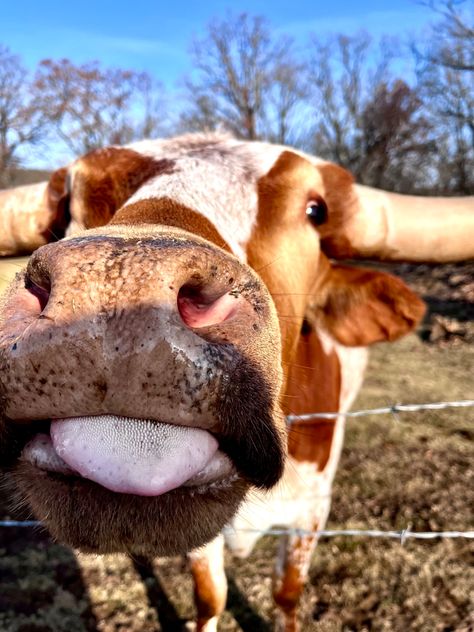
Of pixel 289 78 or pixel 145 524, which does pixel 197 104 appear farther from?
pixel 145 524

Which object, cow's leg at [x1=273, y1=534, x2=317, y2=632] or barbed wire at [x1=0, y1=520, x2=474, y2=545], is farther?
Answer: cow's leg at [x1=273, y1=534, x2=317, y2=632]

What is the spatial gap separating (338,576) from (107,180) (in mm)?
2948

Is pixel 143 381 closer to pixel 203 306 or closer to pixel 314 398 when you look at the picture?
pixel 203 306

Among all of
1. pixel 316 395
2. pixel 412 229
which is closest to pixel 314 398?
pixel 316 395

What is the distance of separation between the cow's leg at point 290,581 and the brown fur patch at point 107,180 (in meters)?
2.23

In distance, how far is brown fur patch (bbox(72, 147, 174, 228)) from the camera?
2191 millimetres

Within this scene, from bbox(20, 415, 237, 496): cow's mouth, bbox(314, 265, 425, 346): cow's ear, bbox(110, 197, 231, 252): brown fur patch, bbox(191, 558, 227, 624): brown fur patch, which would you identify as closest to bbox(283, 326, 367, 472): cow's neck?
bbox(314, 265, 425, 346): cow's ear

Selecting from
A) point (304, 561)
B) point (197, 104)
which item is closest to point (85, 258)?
point (304, 561)

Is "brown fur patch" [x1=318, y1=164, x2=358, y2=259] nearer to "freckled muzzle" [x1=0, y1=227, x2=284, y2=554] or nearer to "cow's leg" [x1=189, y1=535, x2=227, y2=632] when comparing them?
"freckled muzzle" [x1=0, y1=227, x2=284, y2=554]

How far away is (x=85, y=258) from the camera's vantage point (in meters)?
1.13

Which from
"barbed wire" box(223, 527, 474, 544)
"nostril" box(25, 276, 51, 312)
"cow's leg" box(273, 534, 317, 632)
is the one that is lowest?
"cow's leg" box(273, 534, 317, 632)

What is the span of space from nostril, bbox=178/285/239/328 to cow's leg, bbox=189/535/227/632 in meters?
2.14

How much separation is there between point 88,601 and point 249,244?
8.86 ft

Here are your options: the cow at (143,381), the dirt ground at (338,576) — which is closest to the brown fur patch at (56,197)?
the dirt ground at (338,576)
